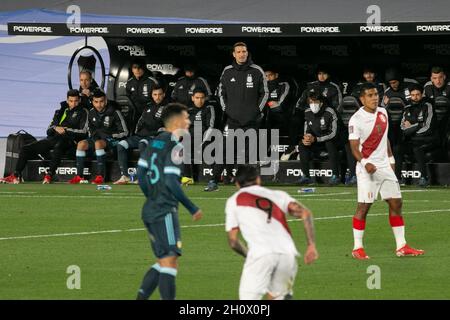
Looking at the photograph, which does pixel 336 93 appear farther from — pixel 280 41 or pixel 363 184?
pixel 363 184

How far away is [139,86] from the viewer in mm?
26062

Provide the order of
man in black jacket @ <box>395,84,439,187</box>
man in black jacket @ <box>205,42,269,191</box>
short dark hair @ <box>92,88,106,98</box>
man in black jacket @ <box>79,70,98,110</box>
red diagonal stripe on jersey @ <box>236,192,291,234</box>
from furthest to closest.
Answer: man in black jacket @ <box>79,70,98,110</box>
short dark hair @ <box>92,88,106,98</box>
man in black jacket @ <box>395,84,439,187</box>
man in black jacket @ <box>205,42,269,191</box>
red diagonal stripe on jersey @ <box>236,192,291,234</box>

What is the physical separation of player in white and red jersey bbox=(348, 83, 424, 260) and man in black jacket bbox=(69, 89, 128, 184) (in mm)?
11179

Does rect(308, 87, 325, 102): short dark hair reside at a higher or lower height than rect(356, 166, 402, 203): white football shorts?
higher

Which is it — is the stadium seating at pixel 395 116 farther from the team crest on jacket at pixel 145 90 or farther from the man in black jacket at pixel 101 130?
the man in black jacket at pixel 101 130

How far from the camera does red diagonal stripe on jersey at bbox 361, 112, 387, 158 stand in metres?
14.5

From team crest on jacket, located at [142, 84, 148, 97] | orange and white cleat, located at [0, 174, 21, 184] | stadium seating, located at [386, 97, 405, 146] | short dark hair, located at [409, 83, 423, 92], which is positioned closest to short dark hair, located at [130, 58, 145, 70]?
team crest on jacket, located at [142, 84, 148, 97]

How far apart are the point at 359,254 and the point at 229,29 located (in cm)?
1118

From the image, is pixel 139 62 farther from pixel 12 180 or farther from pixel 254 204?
pixel 254 204

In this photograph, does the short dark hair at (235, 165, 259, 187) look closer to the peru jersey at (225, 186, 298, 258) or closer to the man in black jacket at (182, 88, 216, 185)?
the peru jersey at (225, 186, 298, 258)

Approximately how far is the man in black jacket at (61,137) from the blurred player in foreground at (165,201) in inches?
588

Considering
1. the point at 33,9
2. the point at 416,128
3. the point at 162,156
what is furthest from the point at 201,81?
the point at 162,156

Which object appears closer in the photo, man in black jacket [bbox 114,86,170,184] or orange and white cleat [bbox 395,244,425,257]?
orange and white cleat [bbox 395,244,425,257]

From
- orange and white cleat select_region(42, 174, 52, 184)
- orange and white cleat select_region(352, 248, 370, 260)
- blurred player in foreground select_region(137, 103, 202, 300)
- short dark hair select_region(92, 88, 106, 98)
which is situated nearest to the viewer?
blurred player in foreground select_region(137, 103, 202, 300)
